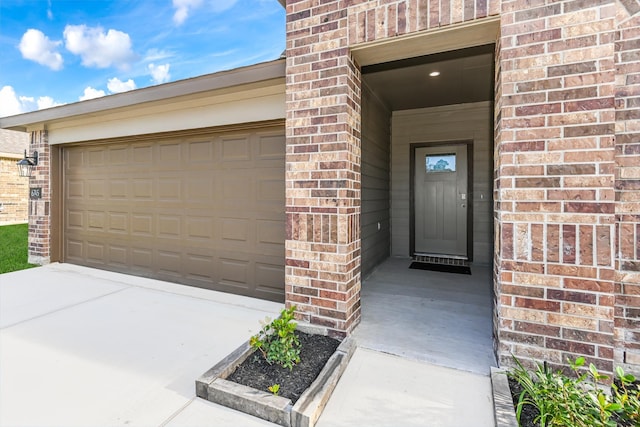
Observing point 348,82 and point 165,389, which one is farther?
point 348,82

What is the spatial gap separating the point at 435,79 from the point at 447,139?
1503 millimetres

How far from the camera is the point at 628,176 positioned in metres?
2.02

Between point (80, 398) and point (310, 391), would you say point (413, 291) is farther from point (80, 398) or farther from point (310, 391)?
point (80, 398)

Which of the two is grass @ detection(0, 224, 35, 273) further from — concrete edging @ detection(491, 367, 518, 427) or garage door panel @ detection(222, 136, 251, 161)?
concrete edging @ detection(491, 367, 518, 427)

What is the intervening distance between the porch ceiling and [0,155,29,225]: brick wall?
12.6 meters

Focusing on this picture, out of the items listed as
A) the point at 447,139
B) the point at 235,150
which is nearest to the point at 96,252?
the point at 235,150

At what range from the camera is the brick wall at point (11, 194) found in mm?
10641

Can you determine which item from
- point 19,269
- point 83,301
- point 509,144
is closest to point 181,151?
point 83,301

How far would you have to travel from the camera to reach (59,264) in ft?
17.6

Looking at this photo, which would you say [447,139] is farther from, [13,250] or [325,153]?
[13,250]

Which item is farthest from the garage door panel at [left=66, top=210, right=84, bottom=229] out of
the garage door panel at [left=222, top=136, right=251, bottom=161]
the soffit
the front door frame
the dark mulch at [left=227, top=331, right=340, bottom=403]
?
the front door frame

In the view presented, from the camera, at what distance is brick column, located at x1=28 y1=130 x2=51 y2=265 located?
530cm

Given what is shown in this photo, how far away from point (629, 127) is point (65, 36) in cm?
2141

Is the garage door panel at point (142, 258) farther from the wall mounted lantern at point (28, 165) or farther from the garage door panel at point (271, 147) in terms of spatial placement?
the wall mounted lantern at point (28, 165)
